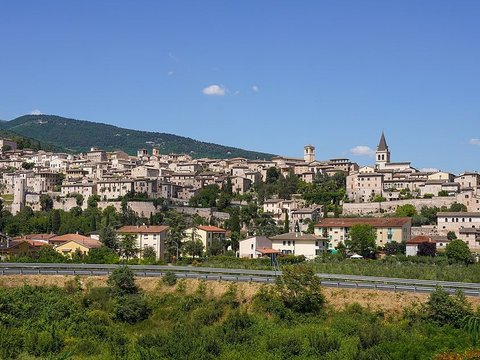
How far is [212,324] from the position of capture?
3167 cm

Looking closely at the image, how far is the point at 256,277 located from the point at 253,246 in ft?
73.3

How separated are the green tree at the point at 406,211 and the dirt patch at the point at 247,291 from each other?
46874 mm

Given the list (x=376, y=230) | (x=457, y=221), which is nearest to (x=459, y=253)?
(x=376, y=230)

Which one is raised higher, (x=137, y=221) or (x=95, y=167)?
(x=95, y=167)

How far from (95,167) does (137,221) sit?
1877 inches

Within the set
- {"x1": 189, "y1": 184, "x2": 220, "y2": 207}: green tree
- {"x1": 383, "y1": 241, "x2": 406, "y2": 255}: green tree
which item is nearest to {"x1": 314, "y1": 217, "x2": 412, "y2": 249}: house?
{"x1": 383, "y1": 241, "x2": 406, "y2": 255}: green tree

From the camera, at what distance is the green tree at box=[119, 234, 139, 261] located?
5416 centimetres

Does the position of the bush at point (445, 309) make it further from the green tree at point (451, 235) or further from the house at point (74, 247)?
the green tree at point (451, 235)

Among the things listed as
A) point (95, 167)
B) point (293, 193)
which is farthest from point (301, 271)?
point (95, 167)

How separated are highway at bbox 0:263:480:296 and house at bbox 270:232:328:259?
18.2m

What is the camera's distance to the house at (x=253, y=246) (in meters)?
58.9

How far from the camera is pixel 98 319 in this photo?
31.7 meters

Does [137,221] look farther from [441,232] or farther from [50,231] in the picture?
[441,232]

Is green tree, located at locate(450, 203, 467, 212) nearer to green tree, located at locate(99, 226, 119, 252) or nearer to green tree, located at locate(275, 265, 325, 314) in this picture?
green tree, located at locate(99, 226, 119, 252)
